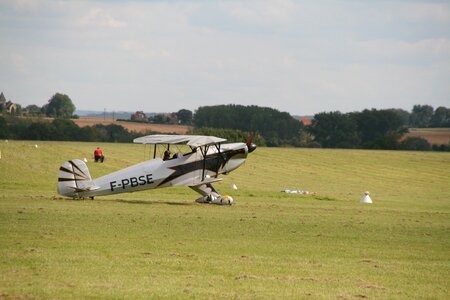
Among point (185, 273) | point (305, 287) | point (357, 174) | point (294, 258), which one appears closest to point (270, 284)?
point (305, 287)

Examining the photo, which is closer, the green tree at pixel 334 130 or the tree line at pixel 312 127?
the tree line at pixel 312 127

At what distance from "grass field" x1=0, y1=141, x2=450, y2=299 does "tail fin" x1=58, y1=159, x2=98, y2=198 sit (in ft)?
1.47

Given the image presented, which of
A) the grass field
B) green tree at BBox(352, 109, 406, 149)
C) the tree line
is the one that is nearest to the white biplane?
the grass field

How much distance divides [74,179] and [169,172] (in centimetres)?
329

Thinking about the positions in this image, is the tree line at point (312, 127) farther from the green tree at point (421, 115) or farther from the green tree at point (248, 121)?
the green tree at point (421, 115)

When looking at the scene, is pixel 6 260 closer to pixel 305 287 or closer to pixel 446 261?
pixel 305 287

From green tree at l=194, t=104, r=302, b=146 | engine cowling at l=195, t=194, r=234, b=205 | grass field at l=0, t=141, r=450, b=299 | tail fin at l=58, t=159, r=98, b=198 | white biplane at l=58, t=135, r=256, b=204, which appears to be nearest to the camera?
grass field at l=0, t=141, r=450, b=299

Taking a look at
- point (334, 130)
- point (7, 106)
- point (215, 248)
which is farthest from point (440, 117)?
point (215, 248)

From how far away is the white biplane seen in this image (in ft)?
89.8

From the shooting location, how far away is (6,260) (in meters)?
15.2

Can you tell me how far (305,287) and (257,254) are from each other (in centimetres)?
320

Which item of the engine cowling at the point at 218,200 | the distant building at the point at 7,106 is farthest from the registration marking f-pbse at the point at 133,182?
the distant building at the point at 7,106

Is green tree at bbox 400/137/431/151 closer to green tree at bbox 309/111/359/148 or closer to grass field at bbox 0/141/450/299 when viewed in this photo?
green tree at bbox 309/111/359/148

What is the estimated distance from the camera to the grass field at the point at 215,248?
45.5ft
